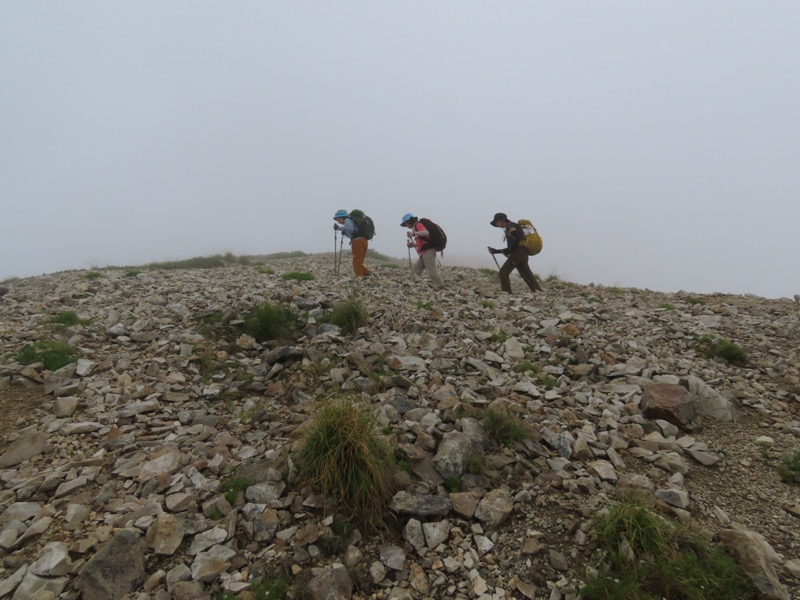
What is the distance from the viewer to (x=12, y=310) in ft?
35.2

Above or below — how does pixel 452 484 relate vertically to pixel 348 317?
below

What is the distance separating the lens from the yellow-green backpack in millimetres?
14312

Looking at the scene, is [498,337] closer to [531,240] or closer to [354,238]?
[531,240]

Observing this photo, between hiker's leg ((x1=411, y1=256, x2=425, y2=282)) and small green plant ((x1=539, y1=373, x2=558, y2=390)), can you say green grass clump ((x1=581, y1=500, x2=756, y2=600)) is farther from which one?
hiker's leg ((x1=411, y1=256, x2=425, y2=282))

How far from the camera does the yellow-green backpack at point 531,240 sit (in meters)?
14.3

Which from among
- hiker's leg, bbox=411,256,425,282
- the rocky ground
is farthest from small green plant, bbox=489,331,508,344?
hiker's leg, bbox=411,256,425,282

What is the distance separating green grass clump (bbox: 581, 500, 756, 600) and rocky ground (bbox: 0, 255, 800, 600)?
190 millimetres

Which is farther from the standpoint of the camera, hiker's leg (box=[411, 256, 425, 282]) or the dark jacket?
hiker's leg (box=[411, 256, 425, 282])

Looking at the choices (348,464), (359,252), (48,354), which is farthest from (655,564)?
(359,252)

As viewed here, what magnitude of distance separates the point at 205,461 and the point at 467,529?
3445mm

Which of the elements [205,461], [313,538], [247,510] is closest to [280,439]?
[205,461]

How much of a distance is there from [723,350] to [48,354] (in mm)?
13134

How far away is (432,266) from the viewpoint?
15.2 metres

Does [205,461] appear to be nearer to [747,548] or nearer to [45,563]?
[45,563]
